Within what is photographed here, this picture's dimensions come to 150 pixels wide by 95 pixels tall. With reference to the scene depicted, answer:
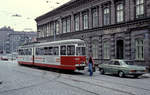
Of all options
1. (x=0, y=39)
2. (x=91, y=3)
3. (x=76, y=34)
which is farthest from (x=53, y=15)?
(x=0, y=39)

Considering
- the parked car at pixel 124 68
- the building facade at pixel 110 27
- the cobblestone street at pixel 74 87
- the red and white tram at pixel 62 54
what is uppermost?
the building facade at pixel 110 27

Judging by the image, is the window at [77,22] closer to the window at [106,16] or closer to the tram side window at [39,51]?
the window at [106,16]

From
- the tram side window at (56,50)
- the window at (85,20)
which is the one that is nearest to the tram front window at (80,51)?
the tram side window at (56,50)

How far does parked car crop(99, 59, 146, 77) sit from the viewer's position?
57.8 feet

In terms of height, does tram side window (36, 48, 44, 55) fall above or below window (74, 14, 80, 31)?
below

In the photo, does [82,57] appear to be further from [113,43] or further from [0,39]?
[0,39]

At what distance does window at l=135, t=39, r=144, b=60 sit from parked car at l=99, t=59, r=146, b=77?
595 centimetres

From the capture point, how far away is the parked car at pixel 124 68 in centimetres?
1762

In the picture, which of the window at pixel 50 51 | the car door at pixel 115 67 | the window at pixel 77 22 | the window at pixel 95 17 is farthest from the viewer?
the window at pixel 77 22

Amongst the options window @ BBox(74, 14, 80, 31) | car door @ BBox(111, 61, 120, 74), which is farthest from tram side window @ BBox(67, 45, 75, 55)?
window @ BBox(74, 14, 80, 31)

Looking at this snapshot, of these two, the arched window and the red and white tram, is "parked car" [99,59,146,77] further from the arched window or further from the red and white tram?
the arched window

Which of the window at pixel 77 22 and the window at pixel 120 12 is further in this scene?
the window at pixel 77 22

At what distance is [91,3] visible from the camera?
104 ft

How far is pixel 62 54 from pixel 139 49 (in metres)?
9.44
